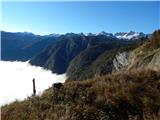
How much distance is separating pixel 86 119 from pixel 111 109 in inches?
46.2

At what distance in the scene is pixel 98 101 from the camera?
14156 millimetres

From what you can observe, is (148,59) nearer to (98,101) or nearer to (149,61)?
(149,61)

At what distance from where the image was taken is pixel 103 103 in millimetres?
14008

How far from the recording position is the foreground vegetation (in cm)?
1333

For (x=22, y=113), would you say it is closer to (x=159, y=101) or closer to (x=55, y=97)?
(x=55, y=97)

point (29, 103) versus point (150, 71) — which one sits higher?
point (150, 71)

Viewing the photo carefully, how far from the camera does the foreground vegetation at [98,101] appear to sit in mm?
13328

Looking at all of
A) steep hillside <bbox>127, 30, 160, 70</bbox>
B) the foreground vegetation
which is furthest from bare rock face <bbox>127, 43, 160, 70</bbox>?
the foreground vegetation

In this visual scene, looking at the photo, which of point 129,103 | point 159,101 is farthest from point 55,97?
point 159,101

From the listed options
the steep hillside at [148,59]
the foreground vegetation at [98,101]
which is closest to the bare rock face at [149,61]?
the steep hillside at [148,59]

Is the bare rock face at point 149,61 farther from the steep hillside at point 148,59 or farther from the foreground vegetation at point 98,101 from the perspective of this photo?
the foreground vegetation at point 98,101

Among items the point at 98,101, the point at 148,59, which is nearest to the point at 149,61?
the point at 148,59

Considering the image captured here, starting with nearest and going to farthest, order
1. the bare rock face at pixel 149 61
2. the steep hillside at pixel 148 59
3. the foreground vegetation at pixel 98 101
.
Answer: the foreground vegetation at pixel 98 101
the bare rock face at pixel 149 61
the steep hillside at pixel 148 59

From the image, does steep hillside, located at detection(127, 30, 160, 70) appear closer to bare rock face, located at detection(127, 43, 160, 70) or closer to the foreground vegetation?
bare rock face, located at detection(127, 43, 160, 70)
